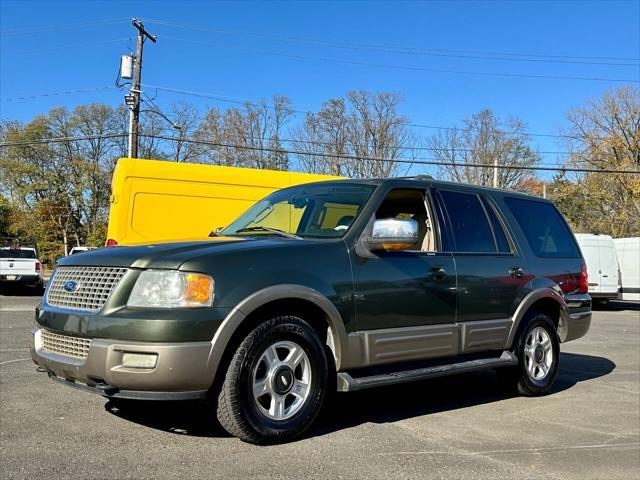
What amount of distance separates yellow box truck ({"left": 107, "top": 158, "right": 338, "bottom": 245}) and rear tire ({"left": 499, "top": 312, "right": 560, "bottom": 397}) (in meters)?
7.29

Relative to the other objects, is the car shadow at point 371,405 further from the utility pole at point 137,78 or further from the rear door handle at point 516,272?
the utility pole at point 137,78

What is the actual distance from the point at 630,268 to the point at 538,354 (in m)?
16.8

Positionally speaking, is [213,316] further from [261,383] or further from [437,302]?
[437,302]

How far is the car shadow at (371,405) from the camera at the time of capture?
4461mm

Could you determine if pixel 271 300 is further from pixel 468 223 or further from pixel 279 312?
pixel 468 223

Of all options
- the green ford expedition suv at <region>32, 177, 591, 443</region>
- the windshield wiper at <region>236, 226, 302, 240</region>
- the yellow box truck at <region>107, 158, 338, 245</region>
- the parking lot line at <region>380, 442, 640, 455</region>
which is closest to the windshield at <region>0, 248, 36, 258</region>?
the yellow box truck at <region>107, 158, 338, 245</region>

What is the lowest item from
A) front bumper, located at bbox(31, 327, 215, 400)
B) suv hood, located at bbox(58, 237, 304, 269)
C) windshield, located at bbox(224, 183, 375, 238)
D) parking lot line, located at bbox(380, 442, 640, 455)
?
parking lot line, located at bbox(380, 442, 640, 455)

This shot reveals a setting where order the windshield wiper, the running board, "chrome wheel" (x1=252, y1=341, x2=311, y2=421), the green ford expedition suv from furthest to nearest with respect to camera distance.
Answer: the windshield wiper, the running board, "chrome wheel" (x1=252, y1=341, x2=311, y2=421), the green ford expedition suv

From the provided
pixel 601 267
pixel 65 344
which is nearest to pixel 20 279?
pixel 65 344

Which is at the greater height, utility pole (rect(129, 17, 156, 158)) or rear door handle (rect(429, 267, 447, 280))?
utility pole (rect(129, 17, 156, 158))

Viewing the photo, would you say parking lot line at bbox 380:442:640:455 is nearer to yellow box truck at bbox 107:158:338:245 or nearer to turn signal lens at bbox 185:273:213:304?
turn signal lens at bbox 185:273:213:304

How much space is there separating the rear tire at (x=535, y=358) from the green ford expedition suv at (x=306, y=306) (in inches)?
0.8

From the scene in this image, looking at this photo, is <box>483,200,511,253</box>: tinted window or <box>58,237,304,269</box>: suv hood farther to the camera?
<box>483,200,511,253</box>: tinted window

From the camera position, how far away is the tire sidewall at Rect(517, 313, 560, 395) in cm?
583
